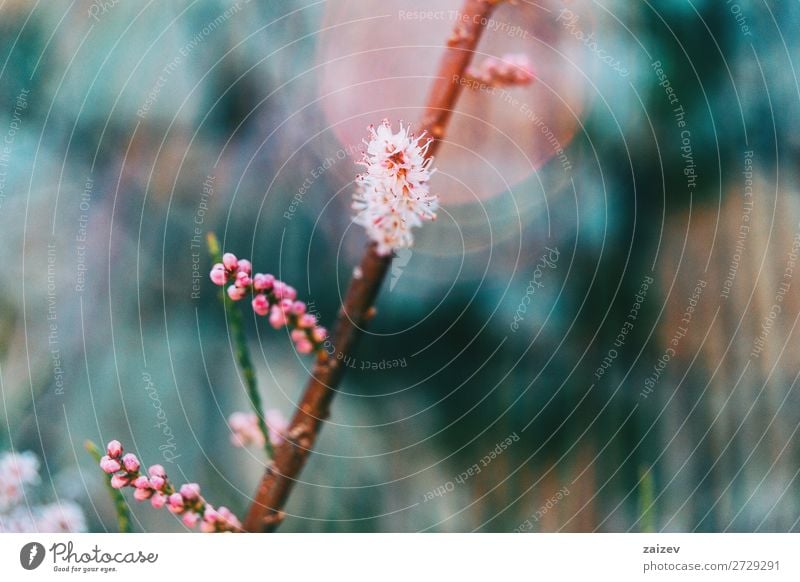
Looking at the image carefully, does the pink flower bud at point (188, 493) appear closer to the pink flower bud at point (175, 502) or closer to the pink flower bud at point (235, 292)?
the pink flower bud at point (175, 502)

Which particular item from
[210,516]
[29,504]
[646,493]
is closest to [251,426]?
[210,516]

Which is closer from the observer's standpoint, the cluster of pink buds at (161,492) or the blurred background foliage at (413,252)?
the cluster of pink buds at (161,492)

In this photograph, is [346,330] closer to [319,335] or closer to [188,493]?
[319,335]

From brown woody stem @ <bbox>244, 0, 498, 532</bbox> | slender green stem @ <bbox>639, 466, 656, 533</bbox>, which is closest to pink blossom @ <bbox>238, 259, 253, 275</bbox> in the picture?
brown woody stem @ <bbox>244, 0, 498, 532</bbox>

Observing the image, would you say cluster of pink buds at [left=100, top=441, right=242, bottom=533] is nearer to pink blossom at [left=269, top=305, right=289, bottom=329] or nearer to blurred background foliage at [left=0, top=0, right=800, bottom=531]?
blurred background foliage at [left=0, top=0, right=800, bottom=531]

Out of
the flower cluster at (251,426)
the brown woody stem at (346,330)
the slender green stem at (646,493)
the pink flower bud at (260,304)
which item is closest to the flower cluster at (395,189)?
the brown woody stem at (346,330)
